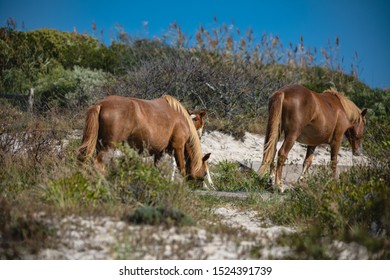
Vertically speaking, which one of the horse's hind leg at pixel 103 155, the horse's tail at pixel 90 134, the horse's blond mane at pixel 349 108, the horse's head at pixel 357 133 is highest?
the horse's blond mane at pixel 349 108

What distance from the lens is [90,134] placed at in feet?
24.4

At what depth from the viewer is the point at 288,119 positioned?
9.50 m

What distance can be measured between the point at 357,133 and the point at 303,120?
2513mm

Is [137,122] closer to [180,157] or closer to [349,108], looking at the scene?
[180,157]

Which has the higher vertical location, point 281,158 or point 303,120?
point 303,120

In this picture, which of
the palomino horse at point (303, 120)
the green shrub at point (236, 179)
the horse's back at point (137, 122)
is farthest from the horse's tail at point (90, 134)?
the palomino horse at point (303, 120)

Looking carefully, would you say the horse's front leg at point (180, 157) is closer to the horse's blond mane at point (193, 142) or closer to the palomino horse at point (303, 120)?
the horse's blond mane at point (193, 142)

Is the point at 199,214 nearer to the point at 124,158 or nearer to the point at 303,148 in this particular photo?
the point at 124,158

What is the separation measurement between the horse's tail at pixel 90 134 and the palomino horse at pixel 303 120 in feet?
10.8

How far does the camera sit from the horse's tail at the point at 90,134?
24.3 feet

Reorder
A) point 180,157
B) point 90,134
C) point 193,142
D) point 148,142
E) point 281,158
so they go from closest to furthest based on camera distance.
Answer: point 90,134
point 148,142
point 180,157
point 193,142
point 281,158

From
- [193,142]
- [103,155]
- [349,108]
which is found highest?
[349,108]

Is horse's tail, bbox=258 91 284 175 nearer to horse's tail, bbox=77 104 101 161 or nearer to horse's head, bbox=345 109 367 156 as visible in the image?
horse's head, bbox=345 109 367 156

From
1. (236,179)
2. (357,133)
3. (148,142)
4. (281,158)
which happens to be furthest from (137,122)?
(357,133)
